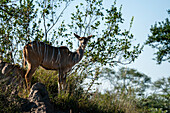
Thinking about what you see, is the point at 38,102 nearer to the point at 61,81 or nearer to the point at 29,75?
the point at 29,75

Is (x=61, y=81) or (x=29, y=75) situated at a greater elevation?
(x=29, y=75)

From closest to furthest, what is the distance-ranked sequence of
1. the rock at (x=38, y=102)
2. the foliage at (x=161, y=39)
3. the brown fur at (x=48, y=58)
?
the rock at (x=38, y=102), the brown fur at (x=48, y=58), the foliage at (x=161, y=39)

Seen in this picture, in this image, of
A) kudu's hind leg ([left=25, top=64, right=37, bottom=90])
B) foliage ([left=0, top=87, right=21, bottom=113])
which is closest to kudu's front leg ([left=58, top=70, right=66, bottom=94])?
kudu's hind leg ([left=25, top=64, right=37, bottom=90])

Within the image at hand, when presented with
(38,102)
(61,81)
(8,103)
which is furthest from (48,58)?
(8,103)

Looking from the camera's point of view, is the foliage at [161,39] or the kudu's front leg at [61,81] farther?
the foliage at [161,39]

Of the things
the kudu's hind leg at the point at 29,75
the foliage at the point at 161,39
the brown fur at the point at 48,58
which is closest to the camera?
the kudu's hind leg at the point at 29,75

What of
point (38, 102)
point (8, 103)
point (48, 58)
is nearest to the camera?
point (8, 103)

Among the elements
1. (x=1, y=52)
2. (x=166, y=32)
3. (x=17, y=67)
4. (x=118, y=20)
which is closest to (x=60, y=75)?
(x=17, y=67)

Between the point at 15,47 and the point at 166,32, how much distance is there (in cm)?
1214

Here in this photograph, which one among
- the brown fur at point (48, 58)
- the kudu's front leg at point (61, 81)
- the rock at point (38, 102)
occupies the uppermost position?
the brown fur at point (48, 58)

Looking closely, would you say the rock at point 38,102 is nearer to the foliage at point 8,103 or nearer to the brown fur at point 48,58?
the foliage at point 8,103

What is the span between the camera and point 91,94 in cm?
709

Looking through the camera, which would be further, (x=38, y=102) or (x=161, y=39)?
(x=161, y=39)

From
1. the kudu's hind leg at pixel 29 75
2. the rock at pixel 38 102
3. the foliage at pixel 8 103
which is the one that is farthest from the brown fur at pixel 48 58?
the foliage at pixel 8 103
